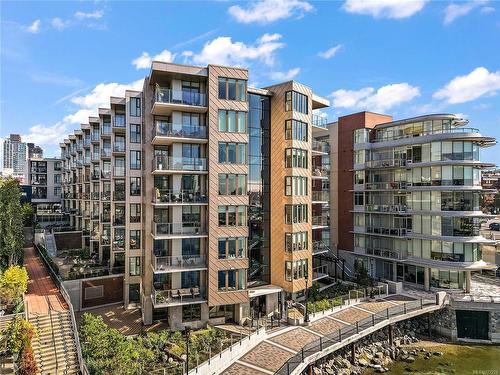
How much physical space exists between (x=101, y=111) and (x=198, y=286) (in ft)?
82.3

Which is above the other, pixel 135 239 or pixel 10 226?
pixel 10 226

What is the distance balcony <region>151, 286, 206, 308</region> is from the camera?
2580 centimetres

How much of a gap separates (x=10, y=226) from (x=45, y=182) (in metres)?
42.4

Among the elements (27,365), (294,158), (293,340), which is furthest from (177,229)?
(27,365)

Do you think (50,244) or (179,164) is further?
(50,244)

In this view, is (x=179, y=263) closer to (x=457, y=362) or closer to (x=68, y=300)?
(x=68, y=300)

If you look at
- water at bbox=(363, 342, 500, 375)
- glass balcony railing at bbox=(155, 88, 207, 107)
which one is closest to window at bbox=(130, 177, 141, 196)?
glass balcony railing at bbox=(155, 88, 207, 107)

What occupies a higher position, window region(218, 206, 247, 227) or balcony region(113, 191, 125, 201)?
balcony region(113, 191, 125, 201)

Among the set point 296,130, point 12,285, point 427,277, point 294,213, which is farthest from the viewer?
point 427,277

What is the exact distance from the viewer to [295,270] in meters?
30.4

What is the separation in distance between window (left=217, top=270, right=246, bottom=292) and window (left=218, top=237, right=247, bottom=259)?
4.23 ft

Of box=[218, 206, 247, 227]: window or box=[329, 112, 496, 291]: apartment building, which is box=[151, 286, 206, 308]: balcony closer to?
box=[218, 206, 247, 227]: window

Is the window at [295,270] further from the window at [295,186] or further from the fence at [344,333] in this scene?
the window at [295,186]

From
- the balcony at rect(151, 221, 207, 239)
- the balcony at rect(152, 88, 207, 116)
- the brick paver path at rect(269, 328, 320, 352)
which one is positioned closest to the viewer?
the brick paver path at rect(269, 328, 320, 352)
